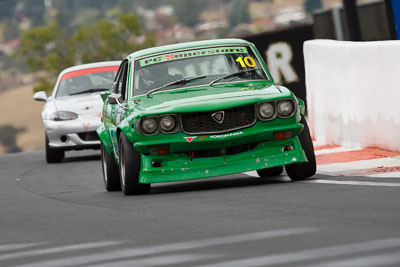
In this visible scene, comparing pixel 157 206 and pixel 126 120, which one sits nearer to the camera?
pixel 157 206

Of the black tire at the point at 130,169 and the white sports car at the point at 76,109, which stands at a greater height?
the black tire at the point at 130,169

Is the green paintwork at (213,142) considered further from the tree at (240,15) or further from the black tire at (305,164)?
the tree at (240,15)

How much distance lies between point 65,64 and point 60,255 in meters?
80.9

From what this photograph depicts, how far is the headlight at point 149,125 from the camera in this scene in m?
9.91

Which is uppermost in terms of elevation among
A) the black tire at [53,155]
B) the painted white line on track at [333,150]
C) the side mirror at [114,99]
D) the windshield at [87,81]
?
the side mirror at [114,99]

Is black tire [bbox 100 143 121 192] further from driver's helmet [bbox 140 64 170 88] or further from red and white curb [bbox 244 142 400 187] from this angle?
red and white curb [bbox 244 142 400 187]

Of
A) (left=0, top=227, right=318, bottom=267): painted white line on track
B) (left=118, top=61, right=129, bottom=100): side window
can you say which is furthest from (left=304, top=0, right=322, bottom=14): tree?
(left=0, top=227, right=318, bottom=267): painted white line on track

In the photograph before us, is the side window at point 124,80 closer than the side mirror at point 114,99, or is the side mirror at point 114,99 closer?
the side mirror at point 114,99

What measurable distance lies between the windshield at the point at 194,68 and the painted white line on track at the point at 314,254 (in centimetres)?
493

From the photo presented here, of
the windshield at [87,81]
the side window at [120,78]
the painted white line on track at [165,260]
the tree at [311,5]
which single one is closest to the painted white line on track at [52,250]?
the painted white line on track at [165,260]

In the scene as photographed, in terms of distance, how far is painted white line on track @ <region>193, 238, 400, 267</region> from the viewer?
581cm

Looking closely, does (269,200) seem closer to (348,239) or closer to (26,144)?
(348,239)

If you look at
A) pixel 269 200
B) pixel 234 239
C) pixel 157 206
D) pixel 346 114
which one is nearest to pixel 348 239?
pixel 234 239

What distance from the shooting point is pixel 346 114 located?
14.2 m
